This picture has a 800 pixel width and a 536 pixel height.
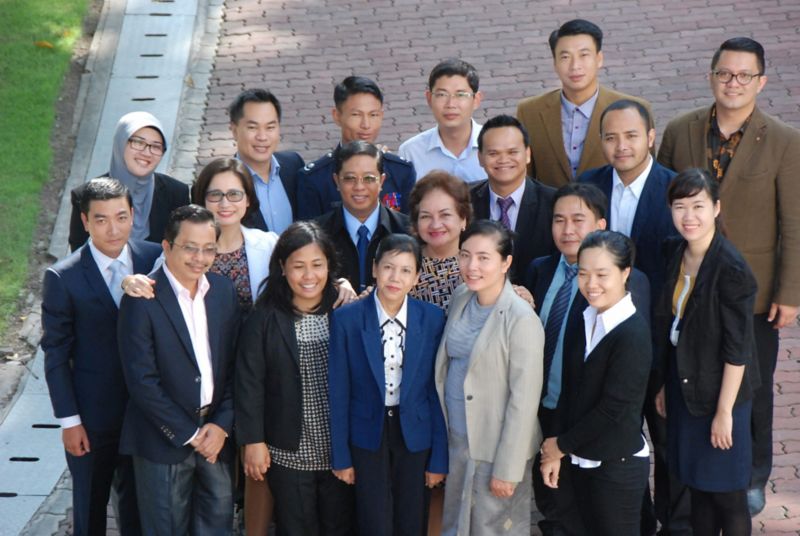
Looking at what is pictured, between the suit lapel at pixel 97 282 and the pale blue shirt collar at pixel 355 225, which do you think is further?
the pale blue shirt collar at pixel 355 225

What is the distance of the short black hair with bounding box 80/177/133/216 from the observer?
576cm

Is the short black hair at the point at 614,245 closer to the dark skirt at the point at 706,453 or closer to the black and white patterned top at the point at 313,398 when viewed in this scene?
the dark skirt at the point at 706,453

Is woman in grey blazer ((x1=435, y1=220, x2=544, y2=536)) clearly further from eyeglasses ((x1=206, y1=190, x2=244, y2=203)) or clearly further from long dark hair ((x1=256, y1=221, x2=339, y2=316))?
eyeglasses ((x1=206, y1=190, x2=244, y2=203))

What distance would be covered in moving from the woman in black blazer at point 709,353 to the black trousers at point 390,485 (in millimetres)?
1268

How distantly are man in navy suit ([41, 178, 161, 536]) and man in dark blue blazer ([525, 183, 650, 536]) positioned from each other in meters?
2.08

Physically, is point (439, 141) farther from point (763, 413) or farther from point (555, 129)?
point (763, 413)

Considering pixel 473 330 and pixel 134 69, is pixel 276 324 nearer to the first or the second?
pixel 473 330

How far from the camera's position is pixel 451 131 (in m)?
7.00

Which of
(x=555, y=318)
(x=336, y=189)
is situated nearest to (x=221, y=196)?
(x=336, y=189)

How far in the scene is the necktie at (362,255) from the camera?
6.31 metres

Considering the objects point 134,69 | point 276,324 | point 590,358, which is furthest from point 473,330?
point 134,69

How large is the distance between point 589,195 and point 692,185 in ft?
1.67

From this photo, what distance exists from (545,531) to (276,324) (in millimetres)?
1880

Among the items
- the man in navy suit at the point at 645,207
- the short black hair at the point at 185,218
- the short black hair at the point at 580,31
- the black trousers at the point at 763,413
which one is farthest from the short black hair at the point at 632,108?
the short black hair at the point at 185,218
